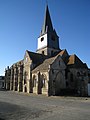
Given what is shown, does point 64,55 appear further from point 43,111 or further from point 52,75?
point 43,111

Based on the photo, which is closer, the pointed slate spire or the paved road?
the paved road

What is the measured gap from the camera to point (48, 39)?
45.7 meters

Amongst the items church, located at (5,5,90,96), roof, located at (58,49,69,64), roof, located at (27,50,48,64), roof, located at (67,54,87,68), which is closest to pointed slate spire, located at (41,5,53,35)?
church, located at (5,5,90,96)

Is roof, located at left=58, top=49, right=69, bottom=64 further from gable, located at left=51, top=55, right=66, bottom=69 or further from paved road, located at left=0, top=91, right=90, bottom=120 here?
paved road, located at left=0, top=91, right=90, bottom=120

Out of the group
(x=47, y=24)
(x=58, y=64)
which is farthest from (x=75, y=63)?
(x=47, y=24)

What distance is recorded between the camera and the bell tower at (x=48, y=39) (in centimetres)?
4569

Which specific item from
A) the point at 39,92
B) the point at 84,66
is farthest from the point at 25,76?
the point at 84,66

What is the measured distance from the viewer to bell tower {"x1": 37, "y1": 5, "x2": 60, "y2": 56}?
150 ft

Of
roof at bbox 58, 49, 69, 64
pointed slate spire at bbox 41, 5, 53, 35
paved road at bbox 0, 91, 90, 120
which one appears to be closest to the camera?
paved road at bbox 0, 91, 90, 120

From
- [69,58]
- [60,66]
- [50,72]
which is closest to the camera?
[50,72]

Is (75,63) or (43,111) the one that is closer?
(43,111)

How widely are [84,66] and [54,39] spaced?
14.5m

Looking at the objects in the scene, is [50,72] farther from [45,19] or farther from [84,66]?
[45,19]

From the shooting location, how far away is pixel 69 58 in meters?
39.2
